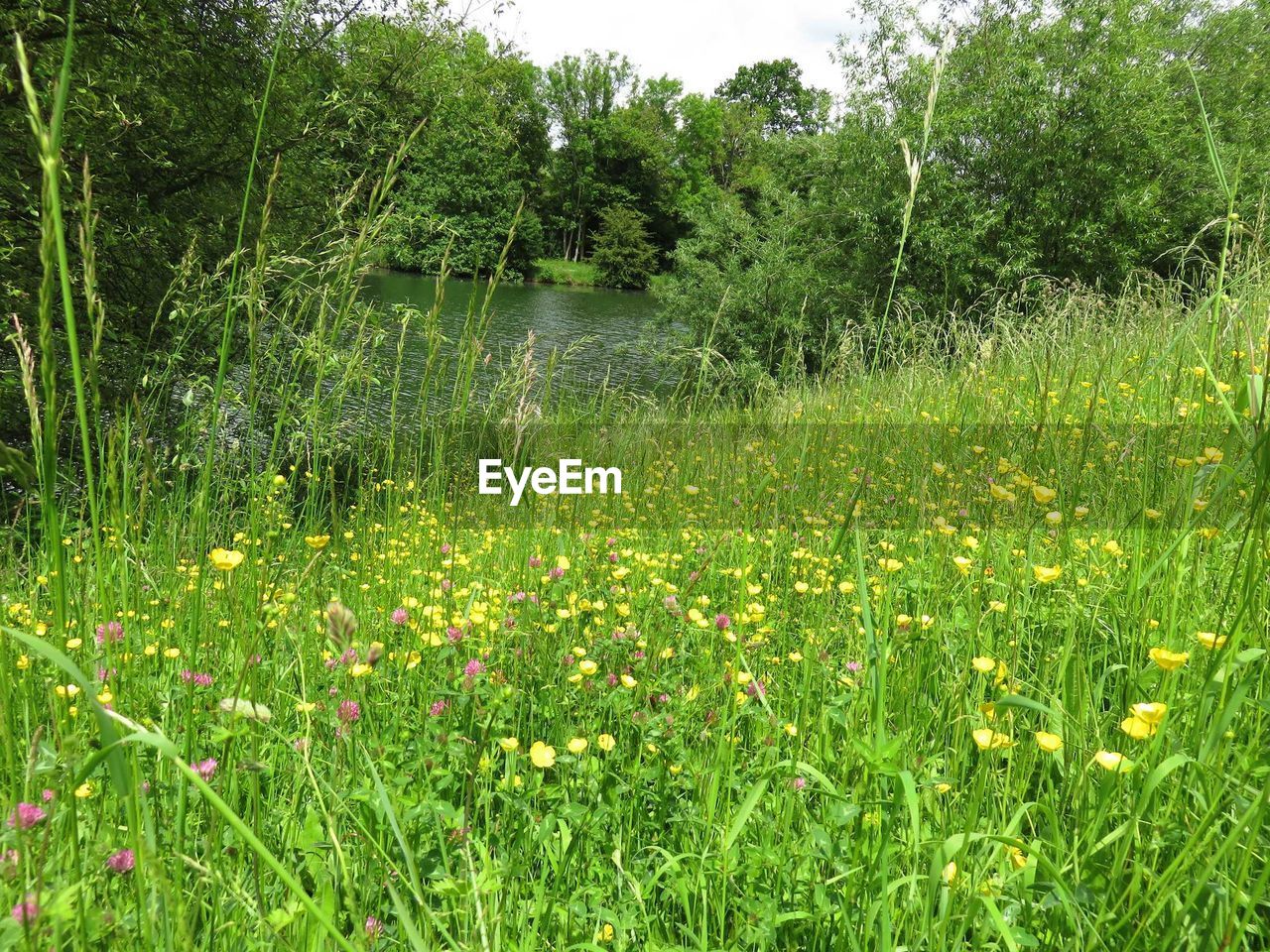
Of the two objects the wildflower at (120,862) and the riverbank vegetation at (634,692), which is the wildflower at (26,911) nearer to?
the riverbank vegetation at (634,692)

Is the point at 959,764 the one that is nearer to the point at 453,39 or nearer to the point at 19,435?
the point at 19,435

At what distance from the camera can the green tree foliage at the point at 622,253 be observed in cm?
4253

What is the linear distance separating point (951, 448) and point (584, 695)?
7.71 feet

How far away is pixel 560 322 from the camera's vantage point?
21562 millimetres

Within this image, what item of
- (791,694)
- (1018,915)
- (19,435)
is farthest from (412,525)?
(19,435)

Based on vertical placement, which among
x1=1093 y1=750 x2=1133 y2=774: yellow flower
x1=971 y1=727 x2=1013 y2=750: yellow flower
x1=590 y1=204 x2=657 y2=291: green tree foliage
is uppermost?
x1=590 y1=204 x2=657 y2=291: green tree foliage

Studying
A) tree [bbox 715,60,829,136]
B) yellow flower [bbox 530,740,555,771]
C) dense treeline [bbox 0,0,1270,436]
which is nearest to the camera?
yellow flower [bbox 530,740,555,771]

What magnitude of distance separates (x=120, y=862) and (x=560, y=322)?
2143 cm

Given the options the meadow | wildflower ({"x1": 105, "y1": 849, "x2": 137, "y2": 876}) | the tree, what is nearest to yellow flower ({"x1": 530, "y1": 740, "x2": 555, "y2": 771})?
the meadow

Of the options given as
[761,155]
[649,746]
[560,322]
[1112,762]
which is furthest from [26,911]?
[560,322]

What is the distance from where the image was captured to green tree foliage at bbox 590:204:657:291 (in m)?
42.5

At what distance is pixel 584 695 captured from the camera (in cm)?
146

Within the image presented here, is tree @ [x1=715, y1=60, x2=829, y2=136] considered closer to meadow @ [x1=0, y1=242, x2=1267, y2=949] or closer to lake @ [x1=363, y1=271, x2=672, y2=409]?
lake @ [x1=363, y1=271, x2=672, y2=409]

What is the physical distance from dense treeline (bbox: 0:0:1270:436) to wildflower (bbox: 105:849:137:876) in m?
0.94
